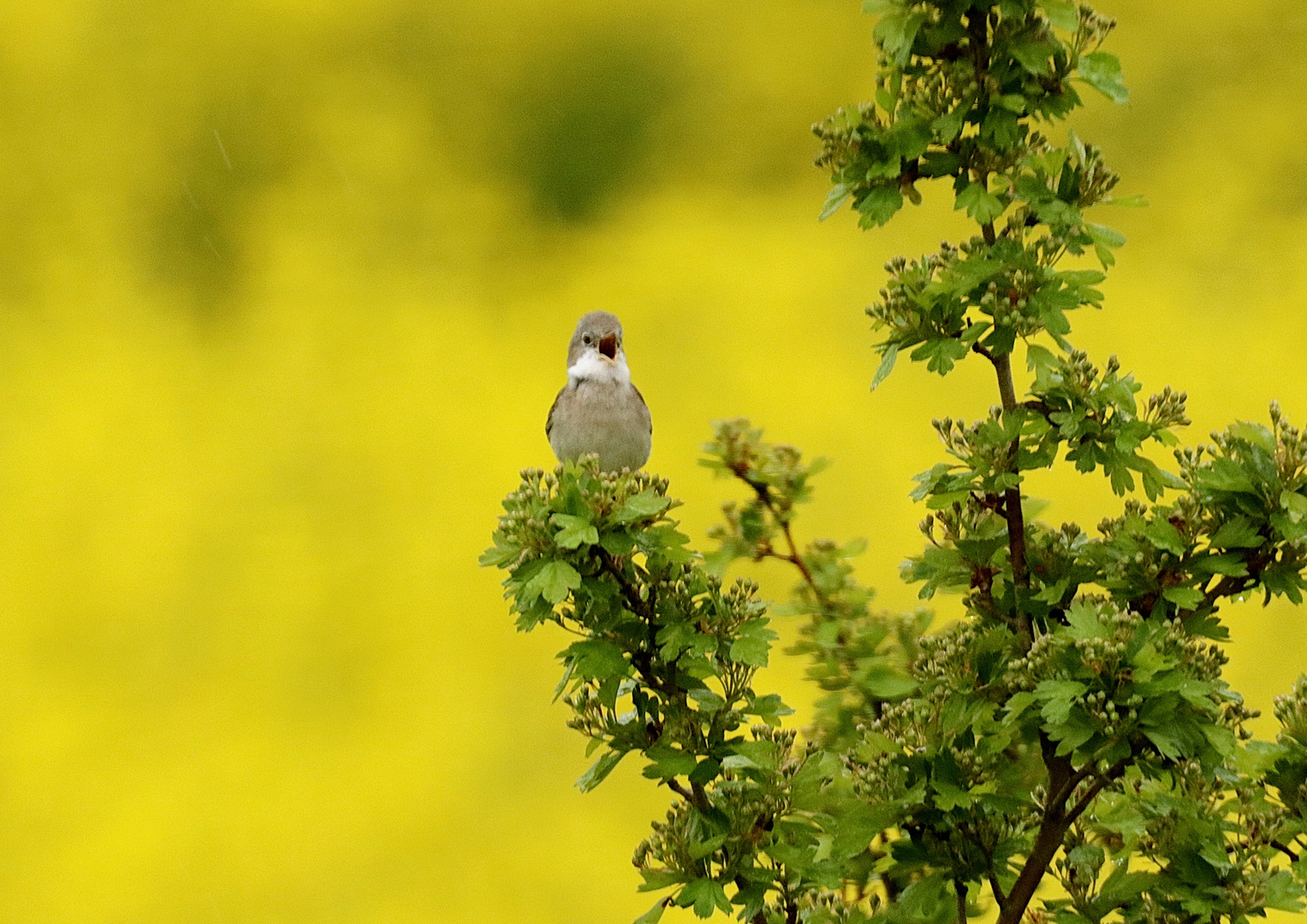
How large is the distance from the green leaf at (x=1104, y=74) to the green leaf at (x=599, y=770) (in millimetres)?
1030

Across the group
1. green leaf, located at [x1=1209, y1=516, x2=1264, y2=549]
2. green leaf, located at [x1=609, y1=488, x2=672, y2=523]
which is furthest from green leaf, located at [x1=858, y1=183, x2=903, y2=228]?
green leaf, located at [x1=1209, y1=516, x2=1264, y2=549]

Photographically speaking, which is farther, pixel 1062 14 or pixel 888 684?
pixel 888 684

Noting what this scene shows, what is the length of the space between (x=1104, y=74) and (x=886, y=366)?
0.45 metres

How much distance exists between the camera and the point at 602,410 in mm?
2752

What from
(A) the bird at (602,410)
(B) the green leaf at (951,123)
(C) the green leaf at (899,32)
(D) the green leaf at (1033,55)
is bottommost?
(B) the green leaf at (951,123)

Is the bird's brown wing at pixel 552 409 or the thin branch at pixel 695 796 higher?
the bird's brown wing at pixel 552 409

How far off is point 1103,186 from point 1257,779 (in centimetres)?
84

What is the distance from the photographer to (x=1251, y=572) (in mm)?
1938

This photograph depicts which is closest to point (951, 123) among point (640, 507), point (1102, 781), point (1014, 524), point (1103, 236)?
point (1103, 236)

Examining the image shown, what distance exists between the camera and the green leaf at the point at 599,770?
1938 millimetres

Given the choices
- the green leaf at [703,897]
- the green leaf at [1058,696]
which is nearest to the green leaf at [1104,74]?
the green leaf at [1058,696]

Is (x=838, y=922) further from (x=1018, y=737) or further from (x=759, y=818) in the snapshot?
(x=1018, y=737)

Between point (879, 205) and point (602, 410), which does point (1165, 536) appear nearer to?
point (879, 205)

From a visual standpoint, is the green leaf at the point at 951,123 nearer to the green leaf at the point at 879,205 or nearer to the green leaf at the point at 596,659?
the green leaf at the point at 879,205
